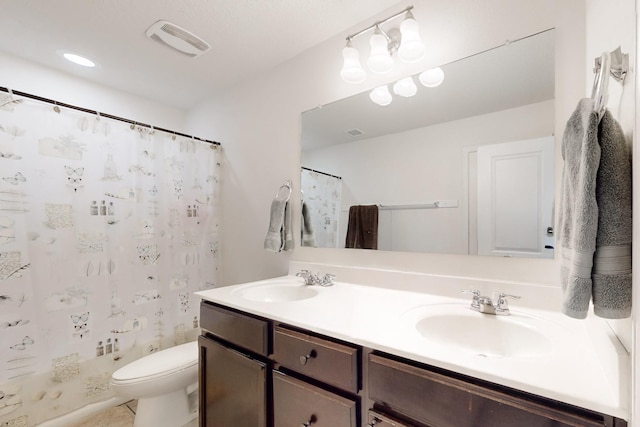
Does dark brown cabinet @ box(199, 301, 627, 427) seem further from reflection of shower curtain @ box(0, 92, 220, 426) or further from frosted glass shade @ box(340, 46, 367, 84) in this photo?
frosted glass shade @ box(340, 46, 367, 84)

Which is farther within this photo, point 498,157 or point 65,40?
point 65,40

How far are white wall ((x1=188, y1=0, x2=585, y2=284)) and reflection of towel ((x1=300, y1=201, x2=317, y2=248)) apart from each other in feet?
0.15

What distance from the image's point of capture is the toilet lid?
1.43 m

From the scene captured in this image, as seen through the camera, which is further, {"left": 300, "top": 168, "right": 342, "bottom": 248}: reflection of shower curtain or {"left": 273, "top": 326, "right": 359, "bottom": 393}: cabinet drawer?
{"left": 300, "top": 168, "right": 342, "bottom": 248}: reflection of shower curtain

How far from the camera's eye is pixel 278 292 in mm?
1552

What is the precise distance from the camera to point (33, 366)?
4.78 feet

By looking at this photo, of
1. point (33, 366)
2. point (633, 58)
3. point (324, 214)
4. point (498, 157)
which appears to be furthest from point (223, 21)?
point (33, 366)

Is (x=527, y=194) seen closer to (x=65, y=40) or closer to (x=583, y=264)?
(x=583, y=264)

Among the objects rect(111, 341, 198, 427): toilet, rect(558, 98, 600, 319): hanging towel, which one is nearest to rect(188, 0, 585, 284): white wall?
rect(558, 98, 600, 319): hanging towel

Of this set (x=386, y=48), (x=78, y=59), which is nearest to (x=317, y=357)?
(x=386, y=48)

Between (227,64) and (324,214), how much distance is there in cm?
122

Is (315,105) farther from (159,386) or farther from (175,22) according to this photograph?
(159,386)

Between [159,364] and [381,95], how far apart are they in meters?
1.86

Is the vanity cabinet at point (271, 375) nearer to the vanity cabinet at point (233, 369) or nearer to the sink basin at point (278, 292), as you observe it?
the vanity cabinet at point (233, 369)
